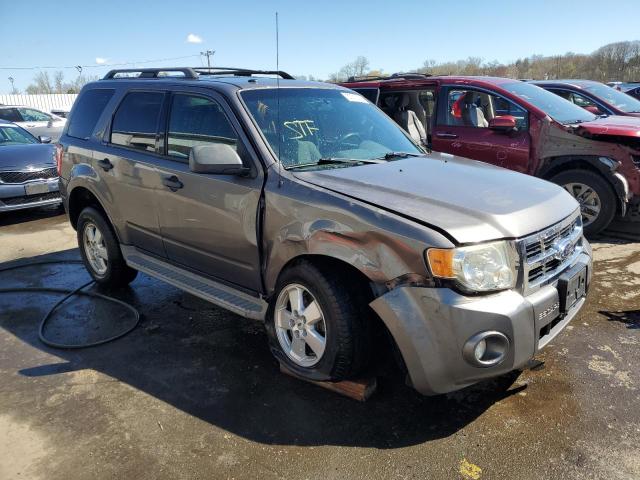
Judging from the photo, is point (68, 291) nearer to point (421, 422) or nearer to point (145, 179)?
point (145, 179)

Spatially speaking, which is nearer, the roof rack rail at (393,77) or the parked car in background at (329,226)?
the parked car in background at (329,226)

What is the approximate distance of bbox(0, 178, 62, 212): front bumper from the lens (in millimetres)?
7973

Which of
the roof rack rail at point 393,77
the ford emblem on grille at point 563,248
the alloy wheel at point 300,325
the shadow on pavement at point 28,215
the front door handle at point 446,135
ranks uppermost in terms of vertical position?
the roof rack rail at point 393,77

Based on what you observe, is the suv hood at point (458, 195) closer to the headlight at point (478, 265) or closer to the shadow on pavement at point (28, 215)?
the headlight at point (478, 265)

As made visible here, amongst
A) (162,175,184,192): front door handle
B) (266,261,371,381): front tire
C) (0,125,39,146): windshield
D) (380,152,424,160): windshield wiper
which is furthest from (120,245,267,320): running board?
(0,125,39,146): windshield

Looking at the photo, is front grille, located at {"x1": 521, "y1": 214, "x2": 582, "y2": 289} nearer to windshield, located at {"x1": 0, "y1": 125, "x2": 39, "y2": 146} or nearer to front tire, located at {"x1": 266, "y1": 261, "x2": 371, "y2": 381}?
front tire, located at {"x1": 266, "y1": 261, "x2": 371, "y2": 381}

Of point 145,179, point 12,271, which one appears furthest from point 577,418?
point 12,271

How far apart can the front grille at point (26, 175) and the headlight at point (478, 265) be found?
25.6 ft

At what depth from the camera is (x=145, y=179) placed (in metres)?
4.11

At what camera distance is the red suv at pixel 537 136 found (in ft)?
19.2

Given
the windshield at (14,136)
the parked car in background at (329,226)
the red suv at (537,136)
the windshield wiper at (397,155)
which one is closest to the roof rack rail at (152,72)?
the parked car in background at (329,226)

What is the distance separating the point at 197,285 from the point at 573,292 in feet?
8.13

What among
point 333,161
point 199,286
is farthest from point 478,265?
point 199,286

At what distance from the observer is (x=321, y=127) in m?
3.76
